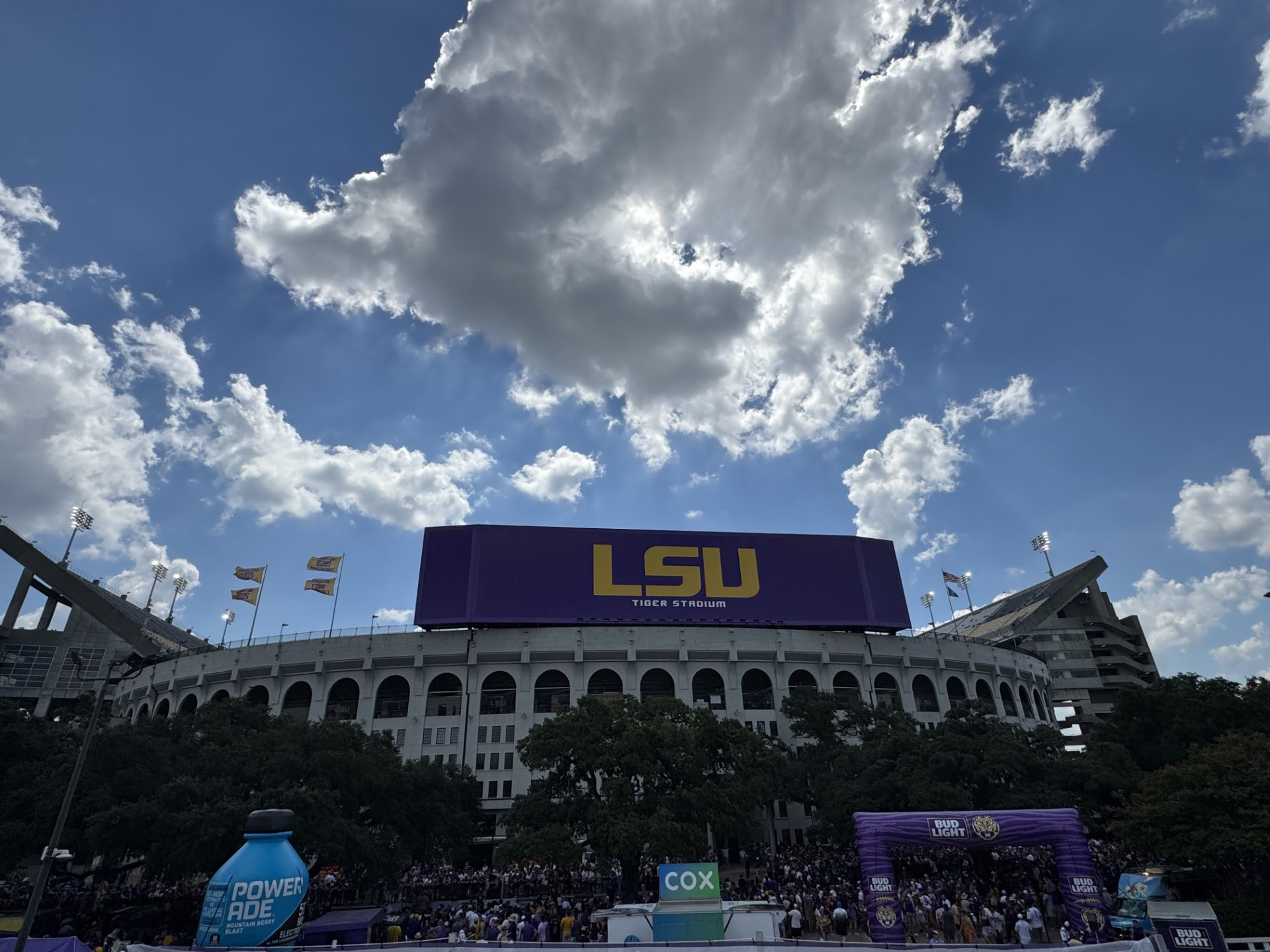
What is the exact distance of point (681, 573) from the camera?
67.6 metres

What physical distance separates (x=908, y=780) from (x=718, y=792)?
10.6 meters

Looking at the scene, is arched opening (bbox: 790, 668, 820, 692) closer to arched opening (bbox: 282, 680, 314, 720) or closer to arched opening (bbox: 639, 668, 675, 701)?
arched opening (bbox: 639, 668, 675, 701)

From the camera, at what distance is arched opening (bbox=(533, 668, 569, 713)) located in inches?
2445

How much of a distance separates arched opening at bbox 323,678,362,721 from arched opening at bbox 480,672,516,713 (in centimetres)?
1089

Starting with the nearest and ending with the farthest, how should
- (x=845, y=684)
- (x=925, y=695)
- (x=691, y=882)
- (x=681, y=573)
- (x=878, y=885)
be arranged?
(x=691, y=882)
(x=878, y=885)
(x=681, y=573)
(x=845, y=684)
(x=925, y=695)

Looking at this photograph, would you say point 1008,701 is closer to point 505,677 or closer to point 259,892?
point 505,677

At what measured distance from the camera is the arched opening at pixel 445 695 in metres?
61.6

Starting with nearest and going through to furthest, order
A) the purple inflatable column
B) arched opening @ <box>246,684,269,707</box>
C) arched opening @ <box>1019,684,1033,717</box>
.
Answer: the purple inflatable column
arched opening @ <box>246,684,269,707</box>
arched opening @ <box>1019,684,1033,717</box>

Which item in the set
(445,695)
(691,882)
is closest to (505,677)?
(445,695)

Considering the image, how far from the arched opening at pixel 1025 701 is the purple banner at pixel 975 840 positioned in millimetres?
57075

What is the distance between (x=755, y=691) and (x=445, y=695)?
27.2 metres

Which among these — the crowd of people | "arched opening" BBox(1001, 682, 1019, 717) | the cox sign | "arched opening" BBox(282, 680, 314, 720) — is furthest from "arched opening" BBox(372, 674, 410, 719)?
"arched opening" BBox(1001, 682, 1019, 717)

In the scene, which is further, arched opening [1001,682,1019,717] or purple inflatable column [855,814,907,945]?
arched opening [1001,682,1019,717]

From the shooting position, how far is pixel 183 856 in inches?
1164
